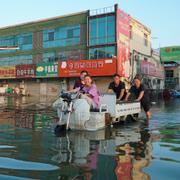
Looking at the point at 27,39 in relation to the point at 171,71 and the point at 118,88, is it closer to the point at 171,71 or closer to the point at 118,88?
the point at 171,71

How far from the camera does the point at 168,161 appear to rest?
17.5 feet

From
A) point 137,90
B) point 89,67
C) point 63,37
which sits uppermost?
point 63,37

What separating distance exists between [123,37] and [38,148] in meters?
34.8

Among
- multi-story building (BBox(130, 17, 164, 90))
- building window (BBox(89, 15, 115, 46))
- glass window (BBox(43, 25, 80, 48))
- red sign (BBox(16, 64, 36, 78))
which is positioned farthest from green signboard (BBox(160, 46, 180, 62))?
red sign (BBox(16, 64, 36, 78))

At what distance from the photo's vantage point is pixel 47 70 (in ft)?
144

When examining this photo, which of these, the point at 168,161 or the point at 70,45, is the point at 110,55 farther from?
the point at 168,161

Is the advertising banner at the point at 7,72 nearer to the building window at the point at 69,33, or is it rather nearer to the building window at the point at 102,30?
the building window at the point at 69,33

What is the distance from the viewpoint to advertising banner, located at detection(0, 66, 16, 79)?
48.4m

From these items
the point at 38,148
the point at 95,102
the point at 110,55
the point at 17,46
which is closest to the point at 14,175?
the point at 38,148

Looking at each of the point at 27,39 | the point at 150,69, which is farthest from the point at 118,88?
the point at 27,39

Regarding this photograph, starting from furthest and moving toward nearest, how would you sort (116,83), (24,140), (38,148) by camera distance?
(116,83) < (24,140) < (38,148)

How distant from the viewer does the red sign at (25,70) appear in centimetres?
4553

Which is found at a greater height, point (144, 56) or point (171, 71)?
point (144, 56)

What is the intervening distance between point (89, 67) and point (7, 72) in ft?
50.5
